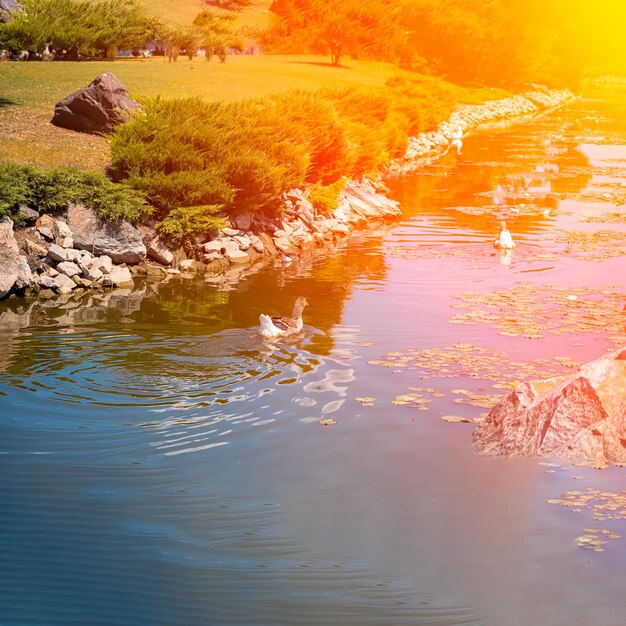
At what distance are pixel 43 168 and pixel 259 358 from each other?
1067 centimetres

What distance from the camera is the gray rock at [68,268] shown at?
68.1ft

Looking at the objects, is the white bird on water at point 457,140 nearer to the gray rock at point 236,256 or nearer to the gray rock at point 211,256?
the gray rock at point 236,256

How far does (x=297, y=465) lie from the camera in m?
11.6

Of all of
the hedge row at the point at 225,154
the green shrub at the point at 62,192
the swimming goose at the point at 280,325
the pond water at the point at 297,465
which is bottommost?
the pond water at the point at 297,465

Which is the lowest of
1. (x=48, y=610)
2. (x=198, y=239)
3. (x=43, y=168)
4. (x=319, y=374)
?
(x=48, y=610)

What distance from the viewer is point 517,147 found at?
183 feet

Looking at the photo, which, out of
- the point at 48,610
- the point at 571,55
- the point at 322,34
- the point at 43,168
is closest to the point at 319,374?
the point at 48,610

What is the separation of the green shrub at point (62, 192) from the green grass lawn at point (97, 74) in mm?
2768

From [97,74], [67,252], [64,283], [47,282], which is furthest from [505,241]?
[97,74]

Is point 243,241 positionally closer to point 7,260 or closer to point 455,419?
point 7,260

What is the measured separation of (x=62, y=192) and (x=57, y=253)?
6.20 feet

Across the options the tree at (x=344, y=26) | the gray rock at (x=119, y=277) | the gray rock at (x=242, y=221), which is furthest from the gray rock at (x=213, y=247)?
the tree at (x=344, y=26)

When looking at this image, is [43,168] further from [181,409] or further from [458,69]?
[458,69]

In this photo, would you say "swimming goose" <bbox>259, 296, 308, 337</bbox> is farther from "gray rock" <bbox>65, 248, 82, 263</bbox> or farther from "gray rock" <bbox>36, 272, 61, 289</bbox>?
"gray rock" <bbox>65, 248, 82, 263</bbox>
